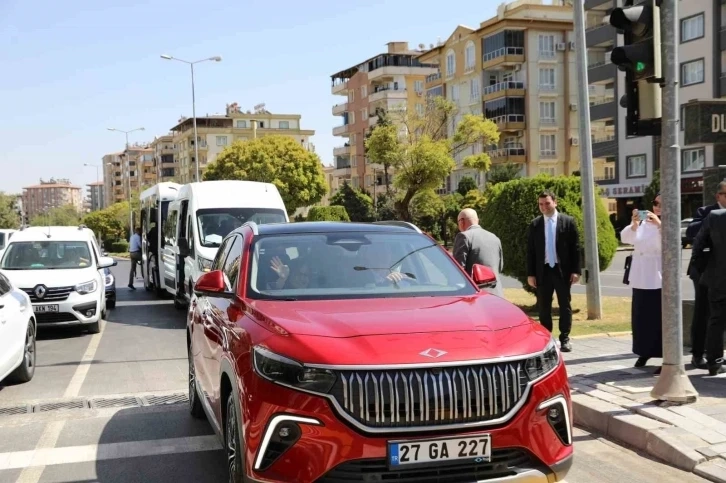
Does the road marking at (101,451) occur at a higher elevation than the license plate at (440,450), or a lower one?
lower

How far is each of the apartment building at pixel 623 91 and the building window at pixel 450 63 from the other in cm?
1420

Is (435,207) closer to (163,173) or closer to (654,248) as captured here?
(654,248)

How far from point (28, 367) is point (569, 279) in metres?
6.38

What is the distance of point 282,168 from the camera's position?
7394 cm

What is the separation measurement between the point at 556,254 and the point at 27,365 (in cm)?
626

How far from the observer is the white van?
569 inches

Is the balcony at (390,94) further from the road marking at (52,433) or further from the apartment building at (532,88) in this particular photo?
the road marking at (52,433)

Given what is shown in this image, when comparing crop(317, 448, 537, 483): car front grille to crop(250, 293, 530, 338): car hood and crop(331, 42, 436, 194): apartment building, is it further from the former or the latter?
crop(331, 42, 436, 194): apartment building

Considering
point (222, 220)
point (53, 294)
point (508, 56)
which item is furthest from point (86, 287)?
point (508, 56)

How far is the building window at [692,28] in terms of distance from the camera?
4731cm

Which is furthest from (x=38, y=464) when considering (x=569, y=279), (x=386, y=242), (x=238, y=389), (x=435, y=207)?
(x=435, y=207)

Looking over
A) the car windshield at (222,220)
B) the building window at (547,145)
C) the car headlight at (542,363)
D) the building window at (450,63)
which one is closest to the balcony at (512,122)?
the building window at (547,145)

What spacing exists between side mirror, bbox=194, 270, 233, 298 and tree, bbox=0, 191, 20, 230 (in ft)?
354

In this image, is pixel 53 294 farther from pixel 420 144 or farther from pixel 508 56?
pixel 508 56
